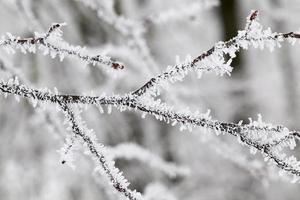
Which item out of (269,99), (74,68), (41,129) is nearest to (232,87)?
(269,99)

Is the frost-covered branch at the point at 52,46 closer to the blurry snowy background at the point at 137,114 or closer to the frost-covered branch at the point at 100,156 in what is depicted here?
the frost-covered branch at the point at 100,156

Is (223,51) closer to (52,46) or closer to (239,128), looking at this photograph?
(239,128)

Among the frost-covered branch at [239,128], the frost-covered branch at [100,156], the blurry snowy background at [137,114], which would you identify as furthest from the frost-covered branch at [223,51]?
the blurry snowy background at [137,114]

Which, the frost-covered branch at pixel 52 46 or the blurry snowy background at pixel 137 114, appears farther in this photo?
the blurry snowy background at pixel 137 114

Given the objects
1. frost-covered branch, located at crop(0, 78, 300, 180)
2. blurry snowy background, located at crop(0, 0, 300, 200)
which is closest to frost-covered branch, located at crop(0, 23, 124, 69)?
frost-covered branch, located at crop(0, 78, 300, 180)

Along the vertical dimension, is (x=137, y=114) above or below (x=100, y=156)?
above

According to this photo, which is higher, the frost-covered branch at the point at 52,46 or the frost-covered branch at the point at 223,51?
the frost-covered branch at the point at 223,51

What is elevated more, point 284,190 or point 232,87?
point 232,87

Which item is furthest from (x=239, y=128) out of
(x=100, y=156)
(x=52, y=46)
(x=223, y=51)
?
(x=52, y=46)

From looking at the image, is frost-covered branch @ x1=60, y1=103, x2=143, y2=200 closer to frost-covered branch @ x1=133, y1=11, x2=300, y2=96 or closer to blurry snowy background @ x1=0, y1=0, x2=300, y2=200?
frost-covered branch @ x1=133, y1=11, x2=300, y2=96

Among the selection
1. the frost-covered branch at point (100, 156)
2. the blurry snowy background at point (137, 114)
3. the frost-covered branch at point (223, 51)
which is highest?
the blurry snowy background at point (137, 114)

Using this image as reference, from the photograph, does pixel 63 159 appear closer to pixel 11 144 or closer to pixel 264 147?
pixel 264 147
